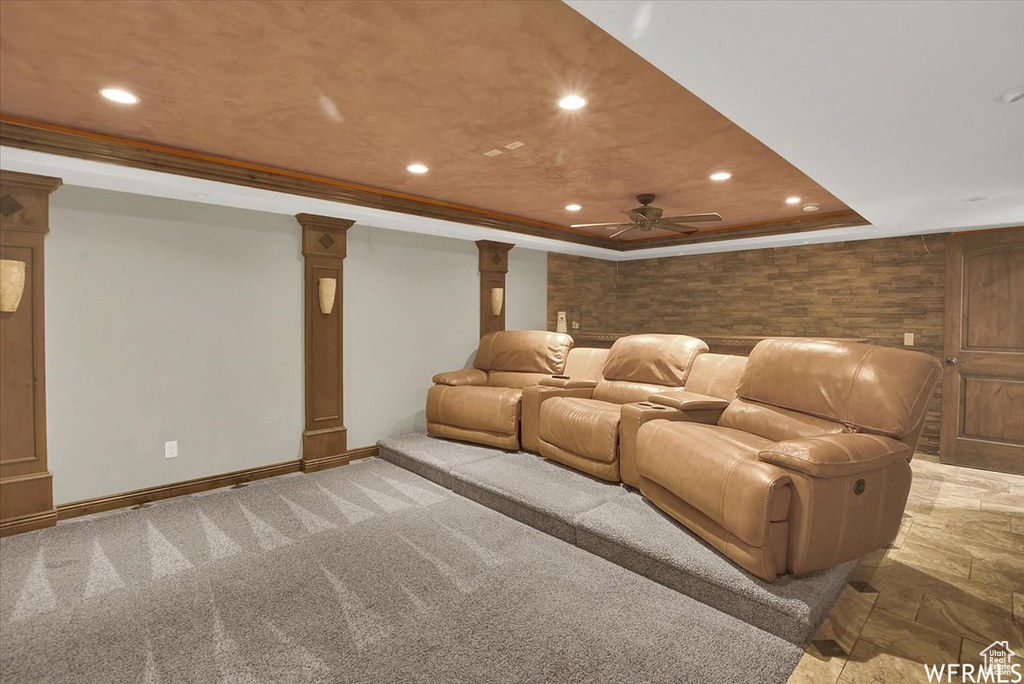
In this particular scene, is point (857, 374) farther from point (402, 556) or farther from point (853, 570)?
point (402, 556)

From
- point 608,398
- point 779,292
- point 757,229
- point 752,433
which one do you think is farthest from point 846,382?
point 779,292

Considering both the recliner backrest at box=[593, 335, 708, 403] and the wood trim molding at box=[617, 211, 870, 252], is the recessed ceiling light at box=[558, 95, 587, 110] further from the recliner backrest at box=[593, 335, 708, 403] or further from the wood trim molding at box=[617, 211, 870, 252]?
the wood trim molding at box=[617, 211, 870, 252]

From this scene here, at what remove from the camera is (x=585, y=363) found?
458cm

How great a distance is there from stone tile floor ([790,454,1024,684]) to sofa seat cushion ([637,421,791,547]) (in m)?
0.47

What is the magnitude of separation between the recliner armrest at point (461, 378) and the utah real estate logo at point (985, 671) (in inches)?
140

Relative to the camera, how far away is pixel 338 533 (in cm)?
293

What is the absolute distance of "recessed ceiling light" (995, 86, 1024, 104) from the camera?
178 centimetres

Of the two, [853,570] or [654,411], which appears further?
[654,411]

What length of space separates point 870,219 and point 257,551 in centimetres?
514

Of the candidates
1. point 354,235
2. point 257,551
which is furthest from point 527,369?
point 257,551

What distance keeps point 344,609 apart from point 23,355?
8.43ft

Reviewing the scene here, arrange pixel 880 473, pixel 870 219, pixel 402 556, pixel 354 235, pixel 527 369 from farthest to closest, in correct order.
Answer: pixel 527 369
pixel 354 235
pixel 870 219
pixel 402 556
pixel 880 473

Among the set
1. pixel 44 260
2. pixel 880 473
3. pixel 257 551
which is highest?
pixel 44 260

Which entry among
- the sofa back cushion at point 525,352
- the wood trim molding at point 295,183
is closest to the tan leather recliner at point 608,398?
the sofa back cushion at point 525,352
